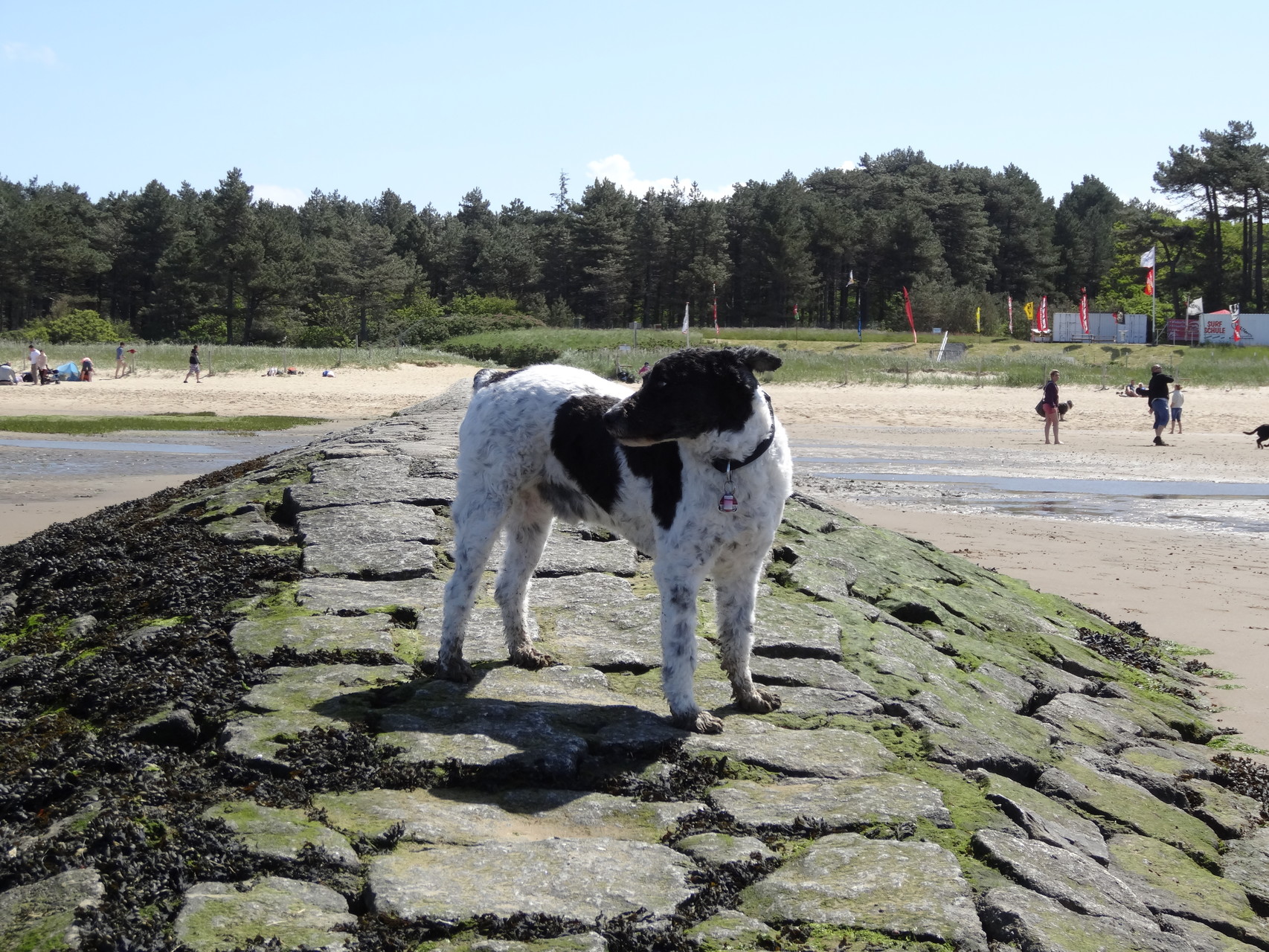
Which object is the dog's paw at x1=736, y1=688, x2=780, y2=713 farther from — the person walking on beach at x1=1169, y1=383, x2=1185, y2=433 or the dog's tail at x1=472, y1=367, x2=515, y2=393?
the person walking on beach at x1=1169, y1=383, x2=1185, y2=433

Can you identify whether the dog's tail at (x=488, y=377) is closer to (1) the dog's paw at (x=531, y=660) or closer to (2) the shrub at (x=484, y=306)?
(1) the dog's paw at (x=531, y=660)

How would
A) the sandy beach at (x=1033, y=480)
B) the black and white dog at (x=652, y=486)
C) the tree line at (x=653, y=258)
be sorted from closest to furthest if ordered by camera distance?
1. the black and white dog at (x=652, y=486)
2. the sandy beach at (x=1033, y=480)
3. the tree line at (x=653, y=258)

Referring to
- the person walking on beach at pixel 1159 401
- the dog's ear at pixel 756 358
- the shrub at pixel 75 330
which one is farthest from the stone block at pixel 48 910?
the shrub at pixel 75 330

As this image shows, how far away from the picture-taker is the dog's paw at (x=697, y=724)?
202 inches

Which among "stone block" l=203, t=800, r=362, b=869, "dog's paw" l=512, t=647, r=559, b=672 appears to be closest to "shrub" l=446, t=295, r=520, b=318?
"dog's paw" l=512, t=647, r=559, b=672

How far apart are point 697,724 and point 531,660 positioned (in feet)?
3.81

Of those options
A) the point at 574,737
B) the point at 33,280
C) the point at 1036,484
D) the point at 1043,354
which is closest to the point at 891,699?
the point at 574,737

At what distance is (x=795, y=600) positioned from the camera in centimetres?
757

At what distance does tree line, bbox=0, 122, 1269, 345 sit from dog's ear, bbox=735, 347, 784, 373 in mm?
86570

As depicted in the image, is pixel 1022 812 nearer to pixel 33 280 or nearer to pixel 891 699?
pixel 891 699

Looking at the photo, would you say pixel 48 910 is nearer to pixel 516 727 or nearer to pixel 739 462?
pixel 516 727

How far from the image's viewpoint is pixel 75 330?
78.9m

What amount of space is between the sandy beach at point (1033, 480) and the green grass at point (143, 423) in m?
2.54

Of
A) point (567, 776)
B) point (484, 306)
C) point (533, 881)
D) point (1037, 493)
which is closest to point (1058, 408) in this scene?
point (1037, 493)
